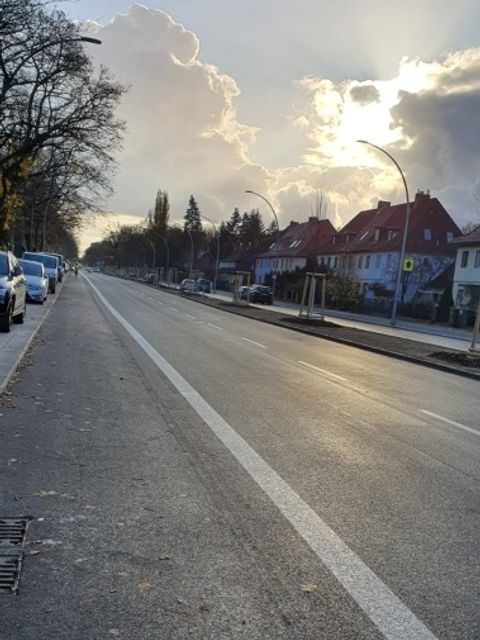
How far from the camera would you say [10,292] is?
49.3 ft

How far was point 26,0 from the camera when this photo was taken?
872 inches

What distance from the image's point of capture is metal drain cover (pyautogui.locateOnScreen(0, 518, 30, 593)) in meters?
3.56

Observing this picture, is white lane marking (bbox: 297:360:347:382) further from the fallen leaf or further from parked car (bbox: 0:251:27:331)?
the fallen leaf

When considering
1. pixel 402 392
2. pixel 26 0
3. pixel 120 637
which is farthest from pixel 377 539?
pixel 26 0

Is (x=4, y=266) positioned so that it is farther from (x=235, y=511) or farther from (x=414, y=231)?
(x=414, y=231)

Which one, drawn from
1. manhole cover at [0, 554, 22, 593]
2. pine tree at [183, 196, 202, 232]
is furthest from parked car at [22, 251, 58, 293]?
pine tree at [183, 196, 202, 232]

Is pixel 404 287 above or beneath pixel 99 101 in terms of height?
beneath

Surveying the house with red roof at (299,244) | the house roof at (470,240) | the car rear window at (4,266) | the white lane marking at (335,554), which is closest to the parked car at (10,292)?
the car rear window at (4,266)

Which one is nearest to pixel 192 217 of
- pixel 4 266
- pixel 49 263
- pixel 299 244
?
pixel 299 244

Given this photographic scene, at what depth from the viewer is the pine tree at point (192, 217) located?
138875 mm

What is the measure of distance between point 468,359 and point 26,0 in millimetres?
18359

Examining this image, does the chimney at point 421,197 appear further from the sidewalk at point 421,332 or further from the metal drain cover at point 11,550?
the metal drain cover at point 11,550

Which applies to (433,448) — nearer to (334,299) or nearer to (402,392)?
(402,392)

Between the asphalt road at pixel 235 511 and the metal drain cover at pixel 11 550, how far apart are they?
0.26 ft
